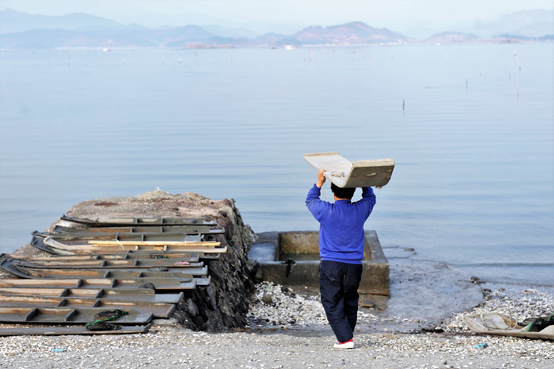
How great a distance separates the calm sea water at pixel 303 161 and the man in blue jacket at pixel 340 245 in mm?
9252

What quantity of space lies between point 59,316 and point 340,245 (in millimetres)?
3637

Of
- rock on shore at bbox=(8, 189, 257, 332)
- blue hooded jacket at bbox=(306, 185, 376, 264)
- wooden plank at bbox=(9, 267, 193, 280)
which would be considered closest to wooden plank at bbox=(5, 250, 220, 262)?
rock on shore at bbox=(8, 189, 257, 332)

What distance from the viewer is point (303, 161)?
2964cm

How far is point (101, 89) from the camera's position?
227 feet

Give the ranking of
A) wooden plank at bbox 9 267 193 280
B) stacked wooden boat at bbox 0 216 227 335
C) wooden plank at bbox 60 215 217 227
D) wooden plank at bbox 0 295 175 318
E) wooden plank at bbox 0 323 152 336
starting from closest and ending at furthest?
wooden plank at bbox 0 323 152 336 < stacked wooden boat at bbox 0 216 227 335 < wooden plank at bbox 0 295 175 318 < wooden plank at bbox 9 267 193 280 < wooden plank at bbox 60 215 217 227

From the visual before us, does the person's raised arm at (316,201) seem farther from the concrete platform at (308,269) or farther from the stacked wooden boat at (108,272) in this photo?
the concrete platform at (308,269)

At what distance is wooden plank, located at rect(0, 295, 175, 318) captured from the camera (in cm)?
791

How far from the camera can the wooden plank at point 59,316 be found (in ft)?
24.6

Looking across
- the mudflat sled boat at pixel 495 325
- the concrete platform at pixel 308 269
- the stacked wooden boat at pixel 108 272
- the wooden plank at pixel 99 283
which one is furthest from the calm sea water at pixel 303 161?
the wooden plank at pixel 99 283

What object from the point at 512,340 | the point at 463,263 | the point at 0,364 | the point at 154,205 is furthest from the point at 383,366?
the point at 463,263

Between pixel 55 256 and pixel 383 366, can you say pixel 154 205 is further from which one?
pixel 383 366

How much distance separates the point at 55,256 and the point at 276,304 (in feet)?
13.0

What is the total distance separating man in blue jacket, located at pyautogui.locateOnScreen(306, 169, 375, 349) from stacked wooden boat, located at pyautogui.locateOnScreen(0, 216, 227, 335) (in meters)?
2.26

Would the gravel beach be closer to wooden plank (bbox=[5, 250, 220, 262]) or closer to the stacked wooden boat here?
the stacked wooden boat
